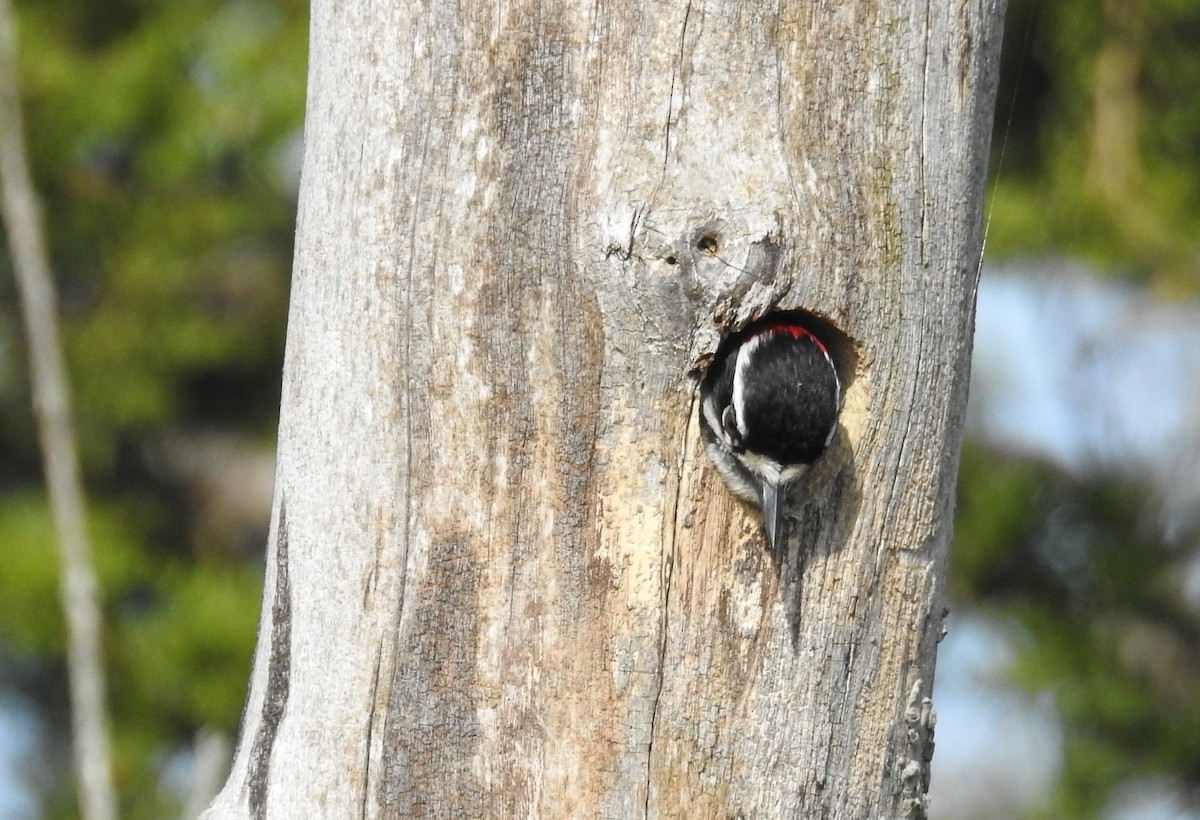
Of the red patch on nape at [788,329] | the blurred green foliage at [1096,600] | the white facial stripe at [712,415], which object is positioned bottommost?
the blurred green foliage at [1096,600]

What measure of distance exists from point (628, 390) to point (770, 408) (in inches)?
7.4

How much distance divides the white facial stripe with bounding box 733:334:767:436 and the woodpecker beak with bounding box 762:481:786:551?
0.09m

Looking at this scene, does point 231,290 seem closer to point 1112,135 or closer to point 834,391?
point 1112,135

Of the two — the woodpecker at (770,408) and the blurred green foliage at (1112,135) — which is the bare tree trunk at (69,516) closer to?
the woodpecker at (770,408)

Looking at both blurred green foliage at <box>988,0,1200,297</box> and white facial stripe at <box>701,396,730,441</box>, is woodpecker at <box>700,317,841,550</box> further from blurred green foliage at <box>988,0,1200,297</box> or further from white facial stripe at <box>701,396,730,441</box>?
blurred green foliage at <box>988,0,1200,297</box>

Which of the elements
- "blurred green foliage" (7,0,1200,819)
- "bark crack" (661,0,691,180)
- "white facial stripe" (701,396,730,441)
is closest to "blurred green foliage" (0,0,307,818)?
"blurred green foliage" (7,0,1200,819)

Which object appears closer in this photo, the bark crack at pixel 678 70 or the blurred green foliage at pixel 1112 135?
the bark crack at pixel 678 70

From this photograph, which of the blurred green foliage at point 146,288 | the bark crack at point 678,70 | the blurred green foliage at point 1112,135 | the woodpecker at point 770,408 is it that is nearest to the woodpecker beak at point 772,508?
the woodpecker at point 770,408

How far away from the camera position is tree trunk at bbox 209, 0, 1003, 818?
5.64ft

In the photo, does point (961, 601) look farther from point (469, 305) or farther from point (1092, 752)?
point (469, 305)

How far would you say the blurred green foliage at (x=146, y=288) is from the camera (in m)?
4.17

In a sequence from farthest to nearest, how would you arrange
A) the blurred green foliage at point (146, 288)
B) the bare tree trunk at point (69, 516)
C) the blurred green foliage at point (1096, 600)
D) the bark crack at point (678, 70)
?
the blurred green foliage at point (1096, 600) < the blurred green foliage at point (146, 288) < the bare tree trunk at point (69, 516) < the bark crack at point (678, 70)

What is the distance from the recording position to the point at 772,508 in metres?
1.72

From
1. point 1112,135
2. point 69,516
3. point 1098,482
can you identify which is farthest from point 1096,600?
point 69,516
